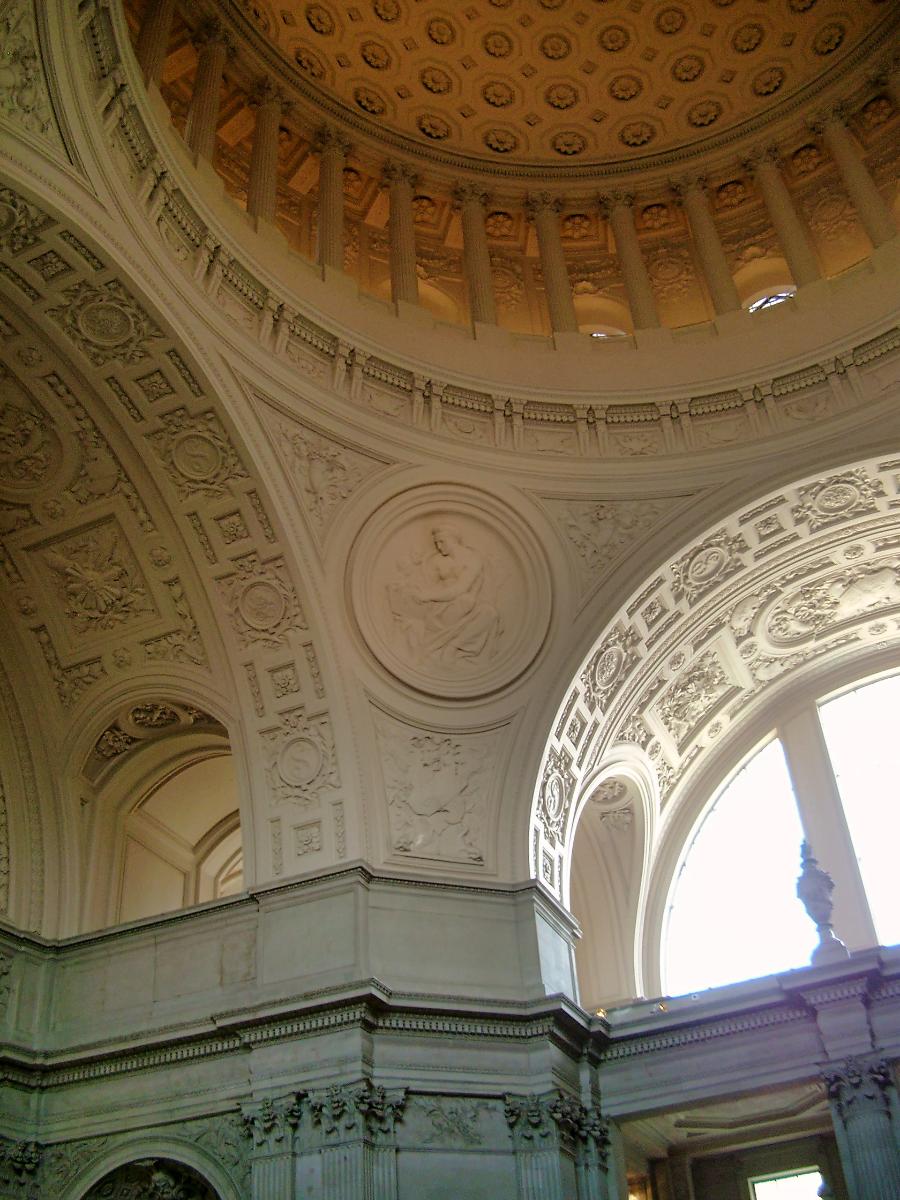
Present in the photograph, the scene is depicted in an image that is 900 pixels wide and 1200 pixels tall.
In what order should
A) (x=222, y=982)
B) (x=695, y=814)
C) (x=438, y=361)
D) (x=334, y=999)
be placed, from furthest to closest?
1. (x=695, y=814)
2. (x=438, y=361)
3. (x=222, y=982)
4. (x=334, y=999)

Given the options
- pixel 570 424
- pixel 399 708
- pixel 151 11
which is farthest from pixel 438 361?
pixel 151 11

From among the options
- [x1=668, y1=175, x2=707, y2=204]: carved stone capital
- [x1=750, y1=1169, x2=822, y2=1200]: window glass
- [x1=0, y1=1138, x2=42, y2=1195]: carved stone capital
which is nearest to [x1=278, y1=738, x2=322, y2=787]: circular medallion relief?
[x1=0, y1=1138, x2=42, y2=1195]: carved stone capital

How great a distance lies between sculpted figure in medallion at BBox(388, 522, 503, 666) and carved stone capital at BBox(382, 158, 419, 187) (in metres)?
6.15

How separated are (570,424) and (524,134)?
5.76 m

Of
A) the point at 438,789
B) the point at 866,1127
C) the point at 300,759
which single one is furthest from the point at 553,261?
the point at 866,1127

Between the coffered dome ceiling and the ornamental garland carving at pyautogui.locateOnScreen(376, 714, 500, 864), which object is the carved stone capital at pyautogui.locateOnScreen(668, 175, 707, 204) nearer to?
the coffered dome ceiling

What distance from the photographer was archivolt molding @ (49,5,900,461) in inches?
621

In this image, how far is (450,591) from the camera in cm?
1719

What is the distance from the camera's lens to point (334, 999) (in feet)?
45.4

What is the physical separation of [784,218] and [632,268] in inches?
91.7

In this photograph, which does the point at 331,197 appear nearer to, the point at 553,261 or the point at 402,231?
the point at 402,231

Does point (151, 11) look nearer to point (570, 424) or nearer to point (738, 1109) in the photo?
point (570, 424)

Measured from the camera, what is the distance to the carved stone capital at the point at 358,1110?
13281mm

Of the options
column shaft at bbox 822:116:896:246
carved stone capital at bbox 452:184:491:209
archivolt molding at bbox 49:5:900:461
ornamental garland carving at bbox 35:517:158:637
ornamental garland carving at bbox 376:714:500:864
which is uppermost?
carved stone capital at bbox 452:184:491:209
